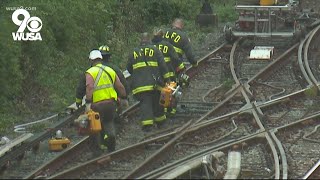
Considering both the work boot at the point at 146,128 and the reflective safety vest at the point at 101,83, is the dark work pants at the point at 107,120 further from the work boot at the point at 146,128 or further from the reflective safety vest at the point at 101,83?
the work boot at the point at 146,128

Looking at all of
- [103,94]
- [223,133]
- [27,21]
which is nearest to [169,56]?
[223,133]

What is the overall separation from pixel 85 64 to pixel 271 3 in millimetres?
6062

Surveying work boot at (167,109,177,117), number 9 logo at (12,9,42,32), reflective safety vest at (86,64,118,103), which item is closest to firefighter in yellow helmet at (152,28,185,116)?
work boot at (167,109,177,117)

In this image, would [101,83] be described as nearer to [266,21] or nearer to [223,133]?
[223,133]

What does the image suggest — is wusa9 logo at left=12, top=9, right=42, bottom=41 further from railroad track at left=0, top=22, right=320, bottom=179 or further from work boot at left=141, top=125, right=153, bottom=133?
work boot at left=141, top=125, right=153, bottom=133

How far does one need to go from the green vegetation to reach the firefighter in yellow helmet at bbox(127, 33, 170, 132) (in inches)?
109

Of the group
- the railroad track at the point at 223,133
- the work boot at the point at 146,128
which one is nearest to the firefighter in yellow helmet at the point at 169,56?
the railroad track at the point at 223,133

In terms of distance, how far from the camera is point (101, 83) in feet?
41.0

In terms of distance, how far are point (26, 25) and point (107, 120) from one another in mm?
5845

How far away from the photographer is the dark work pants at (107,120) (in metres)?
12.5

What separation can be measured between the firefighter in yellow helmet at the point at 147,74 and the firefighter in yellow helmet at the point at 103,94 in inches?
56.2

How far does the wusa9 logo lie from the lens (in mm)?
17062

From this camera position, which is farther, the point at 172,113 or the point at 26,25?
the point at 26,25

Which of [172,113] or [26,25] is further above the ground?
[26,25]
